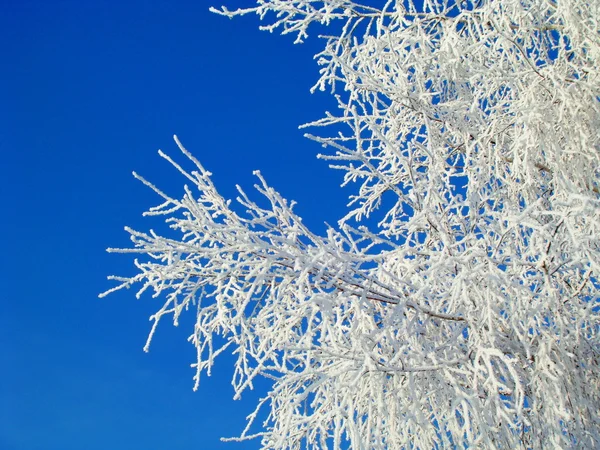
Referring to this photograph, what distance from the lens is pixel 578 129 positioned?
390cm

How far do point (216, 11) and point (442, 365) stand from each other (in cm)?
343

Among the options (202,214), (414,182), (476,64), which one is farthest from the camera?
(476,64)

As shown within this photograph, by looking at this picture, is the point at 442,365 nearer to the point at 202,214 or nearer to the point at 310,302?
the point at 310,302

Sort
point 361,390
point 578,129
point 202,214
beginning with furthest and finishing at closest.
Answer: point 578,129
point 361,390
point 202,214

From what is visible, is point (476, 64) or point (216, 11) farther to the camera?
point (216, 11)

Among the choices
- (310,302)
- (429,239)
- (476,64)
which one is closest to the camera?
(310,302)

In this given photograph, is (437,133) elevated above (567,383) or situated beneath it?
elevated above

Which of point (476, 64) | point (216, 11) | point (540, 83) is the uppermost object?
point (216, 11)

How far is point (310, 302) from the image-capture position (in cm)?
282

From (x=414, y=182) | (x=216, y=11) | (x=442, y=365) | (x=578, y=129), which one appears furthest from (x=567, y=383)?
(x=216, y=11)

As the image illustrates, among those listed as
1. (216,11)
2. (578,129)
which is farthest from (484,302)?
(216,11)

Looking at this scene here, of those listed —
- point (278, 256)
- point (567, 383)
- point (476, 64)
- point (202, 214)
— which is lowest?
point (567, 383)

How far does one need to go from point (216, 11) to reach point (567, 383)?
3.75 meters

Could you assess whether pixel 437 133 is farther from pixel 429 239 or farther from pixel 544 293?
pixel 544 293
